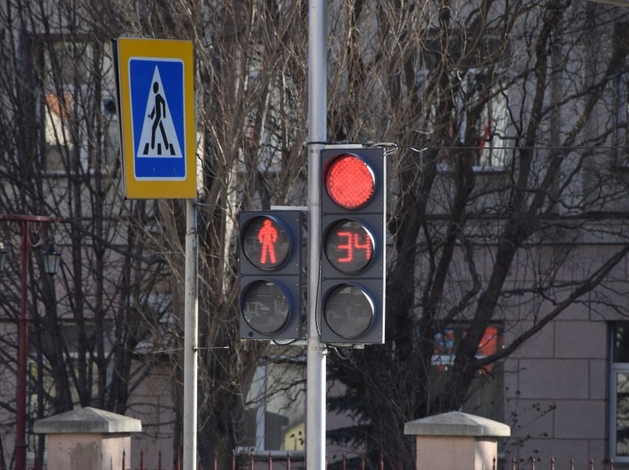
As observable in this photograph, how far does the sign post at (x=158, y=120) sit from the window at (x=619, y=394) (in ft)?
33.2

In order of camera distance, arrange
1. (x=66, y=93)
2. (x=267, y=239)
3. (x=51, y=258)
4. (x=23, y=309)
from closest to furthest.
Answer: (x=267, y=239) → (x=23, y=309) → (x=51, y=258) → (x=66, y=93)

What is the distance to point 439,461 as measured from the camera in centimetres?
847

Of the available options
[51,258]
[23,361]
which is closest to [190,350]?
[23,361]

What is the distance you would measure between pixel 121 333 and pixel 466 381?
4.35 meters

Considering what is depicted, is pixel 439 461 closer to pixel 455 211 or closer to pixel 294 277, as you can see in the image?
pixel 294 277

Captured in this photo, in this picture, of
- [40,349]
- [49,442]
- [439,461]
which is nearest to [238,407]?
[49,442]

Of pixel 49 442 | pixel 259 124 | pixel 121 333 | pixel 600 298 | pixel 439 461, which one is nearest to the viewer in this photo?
pixel 439 461

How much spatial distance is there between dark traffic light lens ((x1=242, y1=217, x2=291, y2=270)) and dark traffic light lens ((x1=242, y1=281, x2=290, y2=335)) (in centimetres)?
13

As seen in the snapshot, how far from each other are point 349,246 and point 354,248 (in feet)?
0.10

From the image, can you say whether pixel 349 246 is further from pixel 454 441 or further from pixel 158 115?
pixel 454 441

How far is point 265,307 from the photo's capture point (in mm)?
6598

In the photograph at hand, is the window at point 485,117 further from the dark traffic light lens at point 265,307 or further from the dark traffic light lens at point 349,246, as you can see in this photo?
the dark traffic light lens at point 265,307

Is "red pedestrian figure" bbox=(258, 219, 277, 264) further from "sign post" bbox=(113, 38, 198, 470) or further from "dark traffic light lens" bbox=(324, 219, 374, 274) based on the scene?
"sign post" bbox=(113, 38, 198, 470)

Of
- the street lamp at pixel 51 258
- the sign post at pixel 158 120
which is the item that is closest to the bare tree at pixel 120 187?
the street lamp at pixel 51 258
